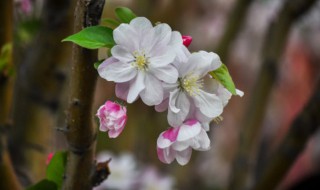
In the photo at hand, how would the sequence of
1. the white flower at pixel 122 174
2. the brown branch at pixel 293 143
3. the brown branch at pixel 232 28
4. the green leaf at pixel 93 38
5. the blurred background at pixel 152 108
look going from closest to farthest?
the green leaf at pixel 93 38
the brown branch at pixel 293 143
the blurred background at pixel 152 108
the brown branch at pixel 232 28
the white flower at pixel 122 174

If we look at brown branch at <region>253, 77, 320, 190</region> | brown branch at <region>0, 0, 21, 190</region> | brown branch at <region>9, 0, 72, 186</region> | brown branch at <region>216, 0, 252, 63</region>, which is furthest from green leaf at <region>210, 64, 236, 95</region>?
brown branch at <region>216, 0, 252, 63</region>

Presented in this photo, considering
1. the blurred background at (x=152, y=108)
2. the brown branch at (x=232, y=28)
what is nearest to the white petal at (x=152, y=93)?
the blurred background at (x=152, y=108)

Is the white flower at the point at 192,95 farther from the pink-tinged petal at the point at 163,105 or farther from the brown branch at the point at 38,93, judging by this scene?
the brown branch at the point at 38,93

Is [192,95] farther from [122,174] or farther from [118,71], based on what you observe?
[122,174]

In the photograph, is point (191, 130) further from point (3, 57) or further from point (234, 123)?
point (234, 123)

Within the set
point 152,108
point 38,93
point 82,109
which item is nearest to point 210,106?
point 82,109

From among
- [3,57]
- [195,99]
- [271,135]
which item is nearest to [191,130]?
[195,99]
